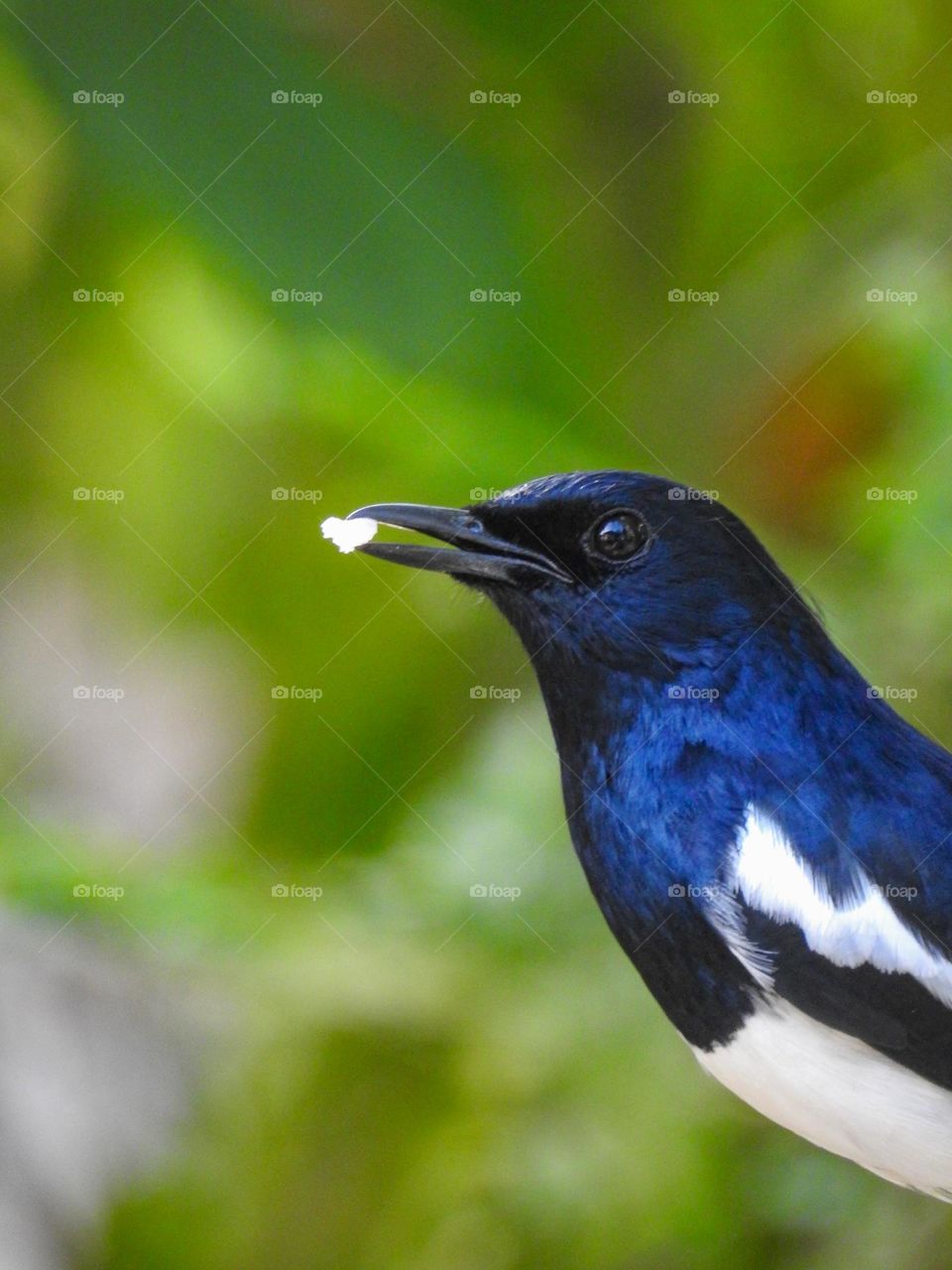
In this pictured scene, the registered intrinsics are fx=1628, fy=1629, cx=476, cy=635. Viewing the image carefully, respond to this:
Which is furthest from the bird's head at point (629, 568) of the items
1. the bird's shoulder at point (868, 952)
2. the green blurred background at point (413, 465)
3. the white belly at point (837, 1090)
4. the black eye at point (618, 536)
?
the green blurred background at point (413, 465)

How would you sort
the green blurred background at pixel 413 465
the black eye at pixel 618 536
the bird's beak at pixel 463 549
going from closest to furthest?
the bird's beak at pixel 463 549 → the black eye at pixel 618 536 → the green blurred background at pixel 413 465

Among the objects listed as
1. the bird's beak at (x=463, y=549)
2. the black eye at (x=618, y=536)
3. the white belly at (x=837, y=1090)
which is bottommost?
the white belly at (x=837, y=1090)

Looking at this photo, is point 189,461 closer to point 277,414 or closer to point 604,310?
point 277,414

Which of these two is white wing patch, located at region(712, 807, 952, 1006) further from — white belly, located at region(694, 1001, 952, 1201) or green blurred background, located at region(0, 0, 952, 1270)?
green blurred background, located at region(0, 0, 952, 1270)

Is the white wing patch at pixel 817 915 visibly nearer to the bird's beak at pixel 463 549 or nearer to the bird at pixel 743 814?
the bird at pixel 743 814

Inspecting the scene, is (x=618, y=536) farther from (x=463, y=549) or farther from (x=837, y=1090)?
(x=837, y=1090)

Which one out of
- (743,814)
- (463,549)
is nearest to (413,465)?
(463,549)
